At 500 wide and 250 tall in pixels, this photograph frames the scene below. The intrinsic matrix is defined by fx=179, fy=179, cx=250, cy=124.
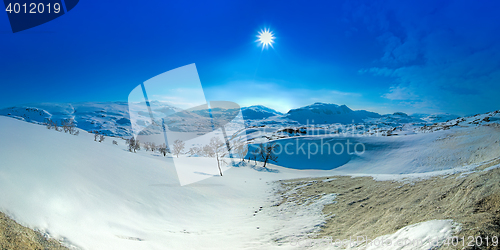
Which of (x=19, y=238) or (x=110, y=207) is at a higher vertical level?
(x=19, y=238)

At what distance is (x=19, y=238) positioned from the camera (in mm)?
2662

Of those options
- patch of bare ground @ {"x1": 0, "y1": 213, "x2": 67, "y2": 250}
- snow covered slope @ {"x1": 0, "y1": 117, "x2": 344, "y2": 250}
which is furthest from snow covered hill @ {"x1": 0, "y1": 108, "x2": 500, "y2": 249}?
patch of bare ground @ {"x1": 0, "y1": 213, "x2": 67, "y2": 250}

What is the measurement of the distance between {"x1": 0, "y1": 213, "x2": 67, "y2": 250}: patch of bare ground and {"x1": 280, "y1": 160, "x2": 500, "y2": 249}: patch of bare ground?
5990 millimetres

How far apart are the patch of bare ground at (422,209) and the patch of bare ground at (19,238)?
5990 millimetres

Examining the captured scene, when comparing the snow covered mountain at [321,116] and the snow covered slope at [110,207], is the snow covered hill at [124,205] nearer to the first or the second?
the snow covered slope at [110,207]

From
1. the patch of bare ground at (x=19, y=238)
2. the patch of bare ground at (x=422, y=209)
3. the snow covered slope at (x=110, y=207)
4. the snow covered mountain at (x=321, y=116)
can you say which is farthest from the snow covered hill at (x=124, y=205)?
the snow covered mountain at (x=321, y=116)

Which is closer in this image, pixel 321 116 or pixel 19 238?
pixel 19 238

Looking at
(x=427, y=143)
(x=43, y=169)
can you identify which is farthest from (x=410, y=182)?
(x=427, y=143)

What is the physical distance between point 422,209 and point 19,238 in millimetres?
8448

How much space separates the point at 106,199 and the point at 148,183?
9.12 feet

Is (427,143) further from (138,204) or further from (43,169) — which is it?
(43,169)

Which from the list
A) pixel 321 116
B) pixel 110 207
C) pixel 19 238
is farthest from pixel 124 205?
pixel 321 116

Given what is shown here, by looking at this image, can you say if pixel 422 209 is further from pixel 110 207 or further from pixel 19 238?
pixel 110 207

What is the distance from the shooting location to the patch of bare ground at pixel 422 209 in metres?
3.32
